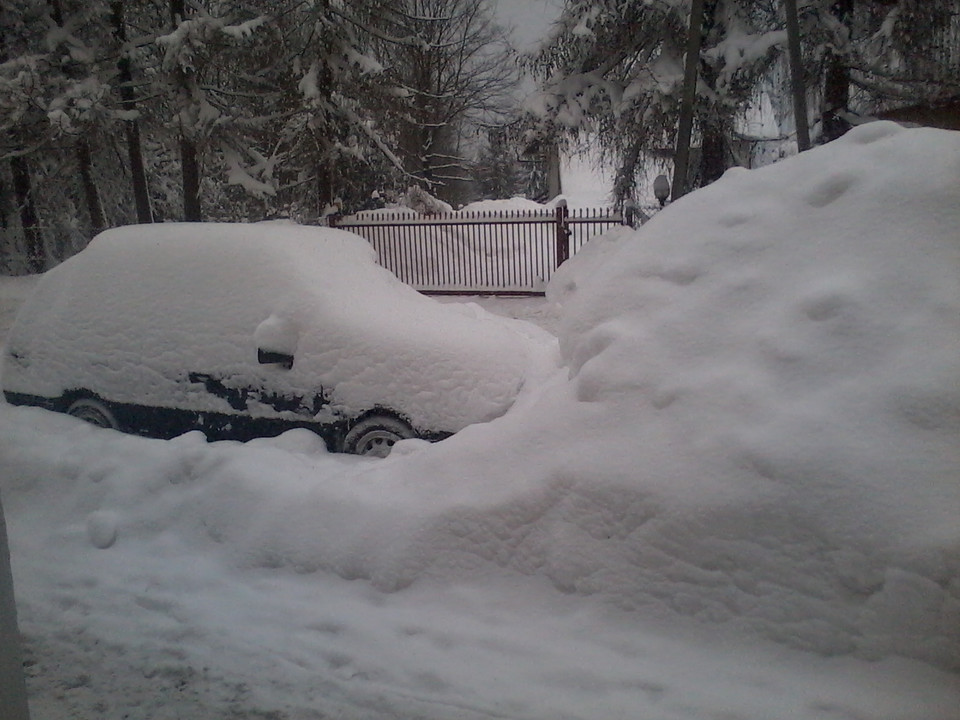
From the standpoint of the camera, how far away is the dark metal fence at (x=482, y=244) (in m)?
14.3

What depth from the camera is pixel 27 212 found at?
22000 millimetres

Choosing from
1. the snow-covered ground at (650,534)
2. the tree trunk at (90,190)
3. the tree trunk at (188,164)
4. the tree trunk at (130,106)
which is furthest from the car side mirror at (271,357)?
the tree trunk at (90,190)

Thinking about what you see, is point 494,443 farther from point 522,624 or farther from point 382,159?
point 382,159

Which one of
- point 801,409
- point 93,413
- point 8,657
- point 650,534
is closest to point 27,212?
point 93,413

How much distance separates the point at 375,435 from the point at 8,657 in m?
3.09

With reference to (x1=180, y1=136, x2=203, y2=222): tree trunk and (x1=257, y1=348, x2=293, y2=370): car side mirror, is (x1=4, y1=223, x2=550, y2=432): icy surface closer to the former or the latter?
(x1=257, y1=348, x2=293, y2=370): car side mirror

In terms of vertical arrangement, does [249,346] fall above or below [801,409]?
above

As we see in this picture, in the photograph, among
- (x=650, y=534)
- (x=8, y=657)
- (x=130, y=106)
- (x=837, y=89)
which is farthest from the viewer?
(x=130, y=106)

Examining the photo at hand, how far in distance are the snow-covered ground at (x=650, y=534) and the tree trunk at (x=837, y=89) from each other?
1085 centimetres

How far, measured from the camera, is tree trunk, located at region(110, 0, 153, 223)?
1823cm

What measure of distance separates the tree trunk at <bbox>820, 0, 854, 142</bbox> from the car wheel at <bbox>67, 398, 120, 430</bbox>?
12.4 metres

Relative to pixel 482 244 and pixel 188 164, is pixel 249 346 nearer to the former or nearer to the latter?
pixel 482 244

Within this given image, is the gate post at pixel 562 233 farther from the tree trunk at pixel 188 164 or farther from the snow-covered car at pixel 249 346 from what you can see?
the tree trunk at pixel 188 164

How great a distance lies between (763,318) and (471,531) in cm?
157
